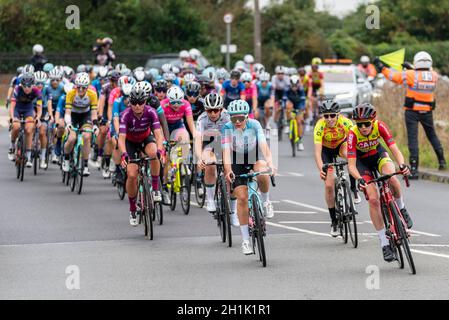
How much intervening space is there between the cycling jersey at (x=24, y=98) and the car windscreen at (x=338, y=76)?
66.7 feet

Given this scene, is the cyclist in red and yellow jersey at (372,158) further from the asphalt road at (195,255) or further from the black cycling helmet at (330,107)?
the black cycling helmet at (330,107)

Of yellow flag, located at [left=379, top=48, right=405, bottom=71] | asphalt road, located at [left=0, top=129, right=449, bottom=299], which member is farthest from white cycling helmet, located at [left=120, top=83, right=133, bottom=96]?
yellow flag, located at [left=379, top=48, right=405, bottom=71]

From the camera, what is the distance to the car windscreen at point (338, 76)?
42.9m

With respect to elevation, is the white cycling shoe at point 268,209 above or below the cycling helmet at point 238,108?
below

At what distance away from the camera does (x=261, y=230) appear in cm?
1325

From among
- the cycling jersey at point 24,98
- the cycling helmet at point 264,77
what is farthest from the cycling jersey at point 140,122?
the cycling helmet at point 264,77

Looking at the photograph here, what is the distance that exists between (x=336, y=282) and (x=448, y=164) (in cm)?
1297

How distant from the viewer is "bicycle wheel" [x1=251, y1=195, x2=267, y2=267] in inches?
524

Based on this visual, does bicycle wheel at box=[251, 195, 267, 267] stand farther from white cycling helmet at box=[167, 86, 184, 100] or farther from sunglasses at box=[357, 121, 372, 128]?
white cycling helmet at box=[167, 86, 184, 100]

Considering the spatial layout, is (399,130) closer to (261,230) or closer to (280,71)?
(280,71)

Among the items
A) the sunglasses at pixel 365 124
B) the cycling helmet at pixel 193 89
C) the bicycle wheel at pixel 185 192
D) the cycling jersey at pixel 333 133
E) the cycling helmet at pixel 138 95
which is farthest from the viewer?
the cycling helmet at pixel 193 89

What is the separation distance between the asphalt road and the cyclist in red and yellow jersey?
459 mm

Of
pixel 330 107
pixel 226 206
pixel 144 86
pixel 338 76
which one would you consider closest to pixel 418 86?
pixel 144 86

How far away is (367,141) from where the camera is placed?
13.7m
